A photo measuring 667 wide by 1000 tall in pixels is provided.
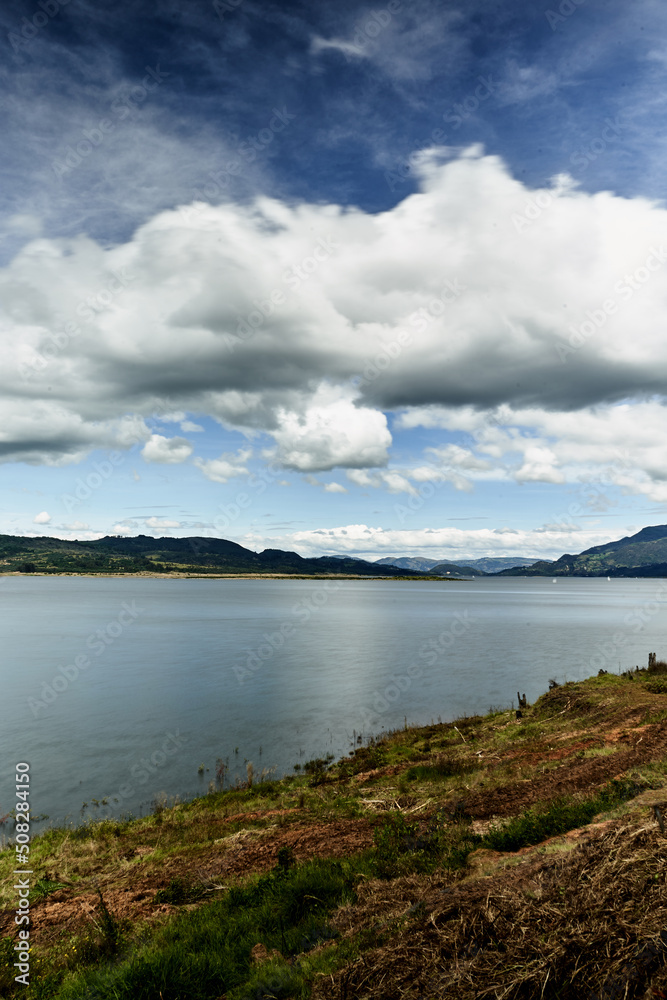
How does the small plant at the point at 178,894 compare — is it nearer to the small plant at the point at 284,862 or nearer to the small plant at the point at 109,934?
the small plant at the point at 109,934

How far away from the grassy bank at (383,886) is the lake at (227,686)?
794 cm

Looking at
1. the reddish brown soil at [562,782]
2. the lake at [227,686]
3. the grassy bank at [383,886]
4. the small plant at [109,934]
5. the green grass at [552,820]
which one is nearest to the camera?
the grassy bank at [383,886]

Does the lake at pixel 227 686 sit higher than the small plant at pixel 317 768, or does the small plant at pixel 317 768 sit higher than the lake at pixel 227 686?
the small plant at pixel 317 768

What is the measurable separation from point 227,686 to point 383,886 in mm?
44807

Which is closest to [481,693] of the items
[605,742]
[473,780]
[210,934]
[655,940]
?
[605,742]

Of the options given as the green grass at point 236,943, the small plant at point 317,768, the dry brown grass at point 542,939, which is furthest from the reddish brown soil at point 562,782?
the small plant at point 317,768

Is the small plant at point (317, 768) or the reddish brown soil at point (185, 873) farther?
the small plant at point (317, 768)

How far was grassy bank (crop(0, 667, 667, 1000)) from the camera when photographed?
6.63m

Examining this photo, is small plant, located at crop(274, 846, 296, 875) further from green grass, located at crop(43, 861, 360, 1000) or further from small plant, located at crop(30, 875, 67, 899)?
small plant, located at crop(30, 875, 67, 899)

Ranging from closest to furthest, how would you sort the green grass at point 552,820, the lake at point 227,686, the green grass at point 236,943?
the green grass at point 236,943 < the green grass at point 552,820 < the lake at point 227,686

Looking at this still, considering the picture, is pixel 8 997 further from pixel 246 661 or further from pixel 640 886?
pixel 246 661

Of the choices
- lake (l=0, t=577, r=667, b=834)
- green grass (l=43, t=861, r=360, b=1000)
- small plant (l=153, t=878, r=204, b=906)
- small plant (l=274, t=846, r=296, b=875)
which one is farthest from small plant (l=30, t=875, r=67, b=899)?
lake (l=0, t=577, r=667, b=834)

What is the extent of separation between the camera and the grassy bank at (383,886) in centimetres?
663

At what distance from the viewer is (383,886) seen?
11.7 m
